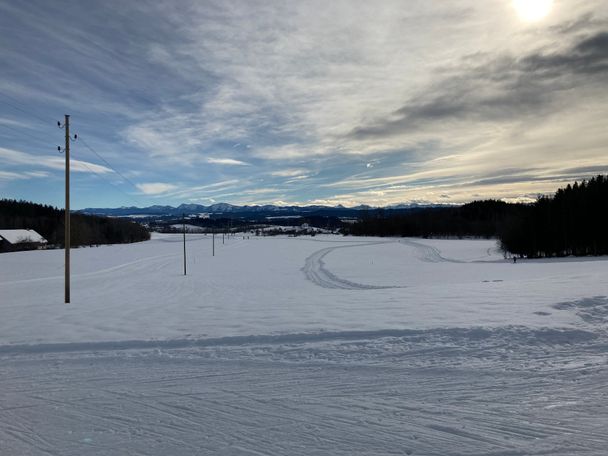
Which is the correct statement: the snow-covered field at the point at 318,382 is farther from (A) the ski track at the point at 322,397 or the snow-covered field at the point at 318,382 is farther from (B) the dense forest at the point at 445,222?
(B) the dense forest at the point at 445,222

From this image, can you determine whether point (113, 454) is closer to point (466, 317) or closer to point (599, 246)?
point (466, 317)

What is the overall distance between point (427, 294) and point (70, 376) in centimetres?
1075

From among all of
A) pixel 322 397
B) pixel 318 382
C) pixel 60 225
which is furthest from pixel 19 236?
pixel 322 397

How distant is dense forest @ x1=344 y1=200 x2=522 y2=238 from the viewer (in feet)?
408

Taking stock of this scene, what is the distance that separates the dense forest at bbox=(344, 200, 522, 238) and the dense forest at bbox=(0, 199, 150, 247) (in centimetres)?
9035

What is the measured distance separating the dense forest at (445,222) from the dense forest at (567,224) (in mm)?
62823

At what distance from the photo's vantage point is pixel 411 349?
275 inches

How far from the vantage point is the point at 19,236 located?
289 feet

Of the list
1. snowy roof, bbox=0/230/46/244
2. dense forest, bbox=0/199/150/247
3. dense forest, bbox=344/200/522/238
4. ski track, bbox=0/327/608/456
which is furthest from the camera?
dense forest, bbox=344/200/522/238

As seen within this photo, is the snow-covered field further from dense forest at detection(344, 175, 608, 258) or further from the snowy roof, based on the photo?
the snowy roof

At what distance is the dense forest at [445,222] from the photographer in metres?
124

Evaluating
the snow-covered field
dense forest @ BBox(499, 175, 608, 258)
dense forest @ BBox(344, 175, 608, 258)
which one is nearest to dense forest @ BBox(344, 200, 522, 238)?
dense forest @ BBox(344, 175, 608, 258)

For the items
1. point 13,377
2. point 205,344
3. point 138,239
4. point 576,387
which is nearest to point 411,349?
point 576,387

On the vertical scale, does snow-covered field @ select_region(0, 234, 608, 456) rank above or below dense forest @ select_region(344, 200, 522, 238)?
below
